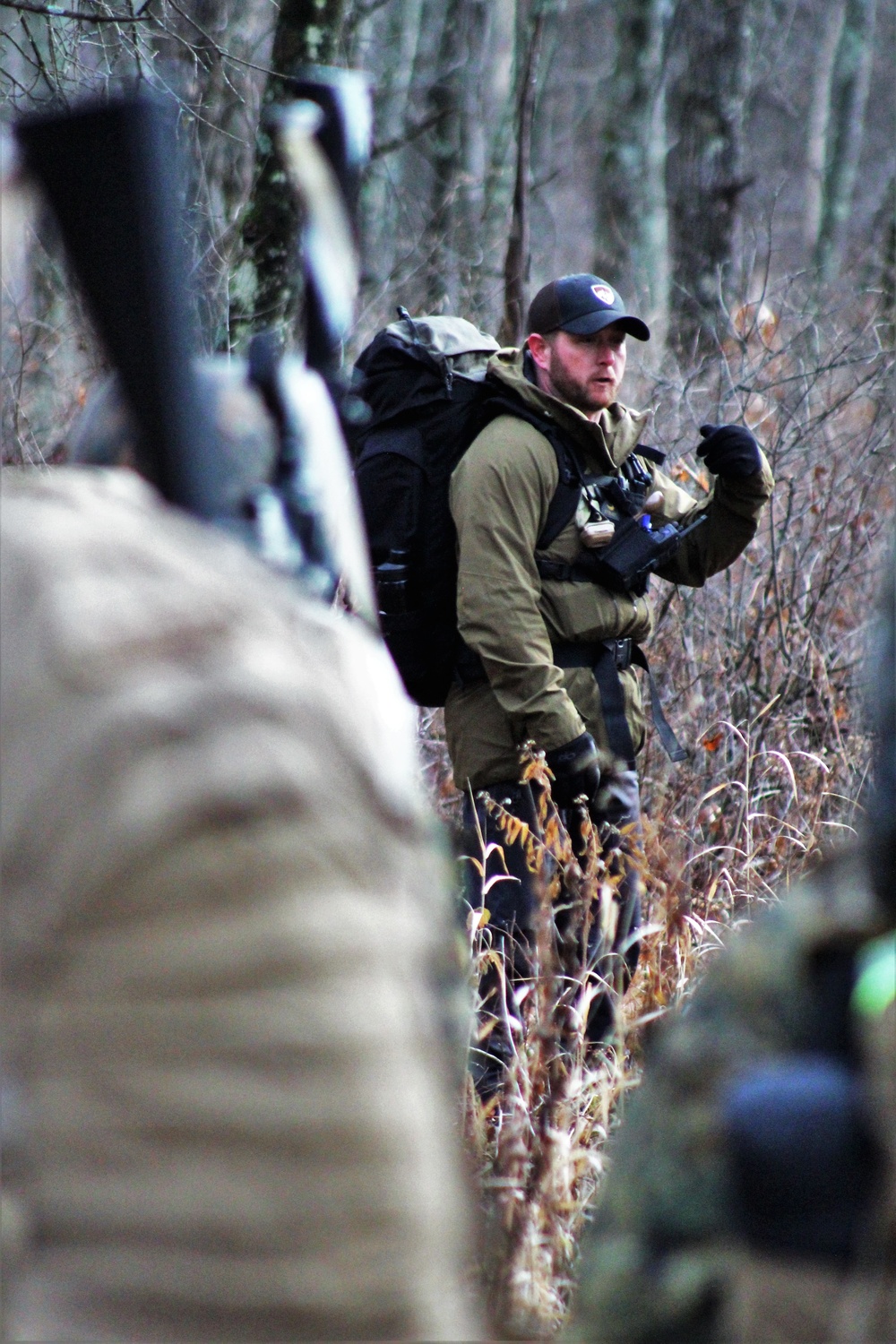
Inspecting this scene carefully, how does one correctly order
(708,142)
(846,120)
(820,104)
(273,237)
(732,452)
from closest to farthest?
(732,452) → (273,237) → (708,142) → (846,120) → (820,104)

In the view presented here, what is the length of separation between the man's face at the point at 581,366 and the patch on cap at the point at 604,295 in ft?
0.32

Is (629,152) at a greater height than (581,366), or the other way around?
(629,152)

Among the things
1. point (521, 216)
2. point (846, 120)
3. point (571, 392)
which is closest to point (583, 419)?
point (571, 392)

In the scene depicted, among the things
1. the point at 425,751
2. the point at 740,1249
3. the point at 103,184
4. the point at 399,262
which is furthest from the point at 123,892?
the point at 399,262

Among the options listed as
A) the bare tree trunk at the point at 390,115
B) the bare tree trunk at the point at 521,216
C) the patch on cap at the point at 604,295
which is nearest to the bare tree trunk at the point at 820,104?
the bare tree trunk at the point at 390,115

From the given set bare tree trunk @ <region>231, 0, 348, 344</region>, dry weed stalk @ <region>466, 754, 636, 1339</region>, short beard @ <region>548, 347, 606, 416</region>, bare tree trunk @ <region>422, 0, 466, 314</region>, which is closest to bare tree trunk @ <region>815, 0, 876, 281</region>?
bare tree trunk @ <region>422, 0, 466, 314</region>

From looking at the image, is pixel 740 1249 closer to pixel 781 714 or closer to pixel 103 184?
pixel 103 184

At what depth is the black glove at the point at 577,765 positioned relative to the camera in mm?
3982

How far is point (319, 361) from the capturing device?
152 centimetres

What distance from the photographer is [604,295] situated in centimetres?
436

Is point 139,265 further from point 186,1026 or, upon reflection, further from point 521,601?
point 521,601

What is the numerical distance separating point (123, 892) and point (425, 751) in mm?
4676

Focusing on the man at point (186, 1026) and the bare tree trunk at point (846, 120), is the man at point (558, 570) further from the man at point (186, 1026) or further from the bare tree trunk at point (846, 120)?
the bare tree trunk at point (846, 120)

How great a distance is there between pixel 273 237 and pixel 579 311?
1.56 metres
